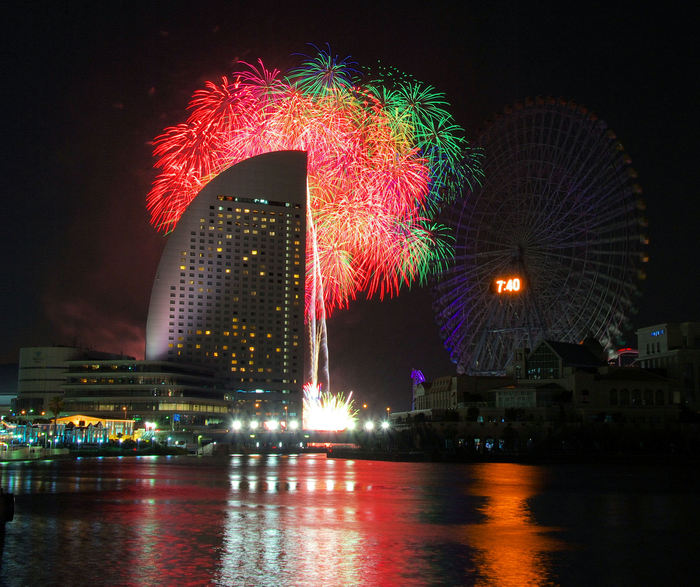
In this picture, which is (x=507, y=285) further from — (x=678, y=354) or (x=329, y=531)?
(x=329, y=531)

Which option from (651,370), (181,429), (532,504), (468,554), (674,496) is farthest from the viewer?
(181,429)

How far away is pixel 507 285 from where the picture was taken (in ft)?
401

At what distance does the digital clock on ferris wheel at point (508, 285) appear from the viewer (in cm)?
12049

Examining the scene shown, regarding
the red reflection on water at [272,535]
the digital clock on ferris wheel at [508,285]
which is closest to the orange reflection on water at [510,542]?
the red reflection on water at [272,535]

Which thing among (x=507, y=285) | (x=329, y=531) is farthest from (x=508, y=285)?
(x=329, y=531)

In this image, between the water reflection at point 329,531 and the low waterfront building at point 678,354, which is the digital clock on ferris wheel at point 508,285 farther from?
the water reflection at point 329,531

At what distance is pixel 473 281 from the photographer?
128 metres

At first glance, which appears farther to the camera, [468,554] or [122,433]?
[122,433]

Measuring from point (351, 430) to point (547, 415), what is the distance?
51707mm

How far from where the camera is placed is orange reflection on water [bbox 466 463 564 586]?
28484 mm

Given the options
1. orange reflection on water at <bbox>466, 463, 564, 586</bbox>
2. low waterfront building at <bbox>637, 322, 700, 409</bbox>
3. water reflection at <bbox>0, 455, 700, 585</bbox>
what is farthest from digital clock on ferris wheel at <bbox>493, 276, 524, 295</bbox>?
orange reflection on water at <bbox>466, 463, 564, 586</bbox>

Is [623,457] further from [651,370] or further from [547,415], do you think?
[651,370]

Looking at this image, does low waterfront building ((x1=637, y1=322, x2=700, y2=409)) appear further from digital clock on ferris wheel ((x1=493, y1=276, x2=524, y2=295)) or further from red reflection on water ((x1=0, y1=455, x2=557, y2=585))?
red reflection on water ((x1=0, y1=455, x2=557, y2=585))

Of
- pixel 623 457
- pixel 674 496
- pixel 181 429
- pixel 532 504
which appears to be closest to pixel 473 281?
pixel 623 457
